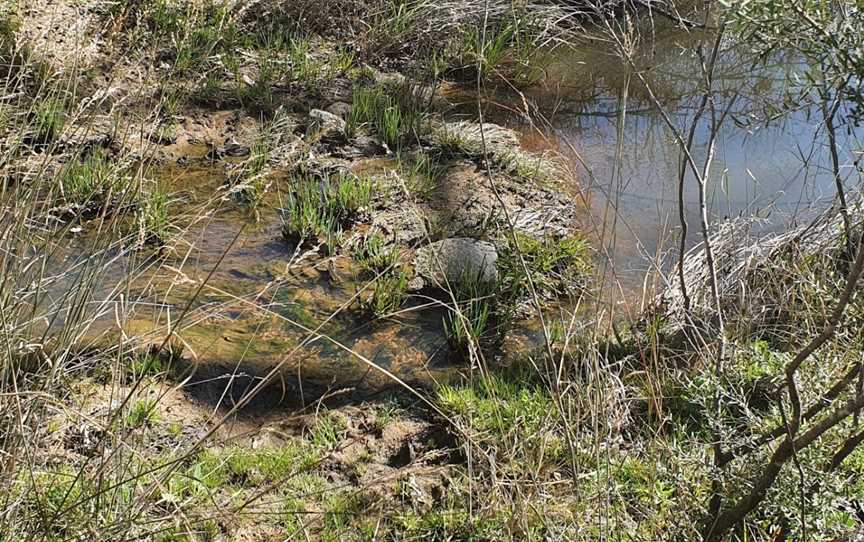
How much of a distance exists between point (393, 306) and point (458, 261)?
49 cm

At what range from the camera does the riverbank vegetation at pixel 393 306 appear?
2369 mm

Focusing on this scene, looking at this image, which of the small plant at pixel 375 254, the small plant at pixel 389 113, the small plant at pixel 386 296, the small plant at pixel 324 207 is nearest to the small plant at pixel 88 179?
the small plant at pixel 324 207

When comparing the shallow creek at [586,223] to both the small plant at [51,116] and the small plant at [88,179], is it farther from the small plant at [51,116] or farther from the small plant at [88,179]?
the small plant at [51,116]

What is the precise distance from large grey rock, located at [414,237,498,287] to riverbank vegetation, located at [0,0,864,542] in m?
0.02

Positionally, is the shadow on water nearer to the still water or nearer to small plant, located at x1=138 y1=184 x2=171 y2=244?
the still water

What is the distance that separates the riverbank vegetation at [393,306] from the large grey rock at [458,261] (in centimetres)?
2

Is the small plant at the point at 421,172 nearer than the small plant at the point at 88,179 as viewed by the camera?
No

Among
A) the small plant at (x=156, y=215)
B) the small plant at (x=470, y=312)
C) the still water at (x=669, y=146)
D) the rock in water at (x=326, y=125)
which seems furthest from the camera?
the rock in water at (x=326, y=125)

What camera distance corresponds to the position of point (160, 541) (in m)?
2.60

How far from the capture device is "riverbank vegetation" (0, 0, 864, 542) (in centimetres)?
237

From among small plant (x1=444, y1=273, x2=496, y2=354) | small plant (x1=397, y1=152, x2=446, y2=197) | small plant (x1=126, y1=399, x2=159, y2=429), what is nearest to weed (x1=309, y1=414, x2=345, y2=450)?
small plant (x1=126, y1=399, x2=159, y2=429)

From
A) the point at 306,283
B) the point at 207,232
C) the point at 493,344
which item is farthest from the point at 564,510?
the point at 207,232

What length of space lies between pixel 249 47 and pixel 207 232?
2655 millimetres

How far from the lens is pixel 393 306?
4402 millimetres
